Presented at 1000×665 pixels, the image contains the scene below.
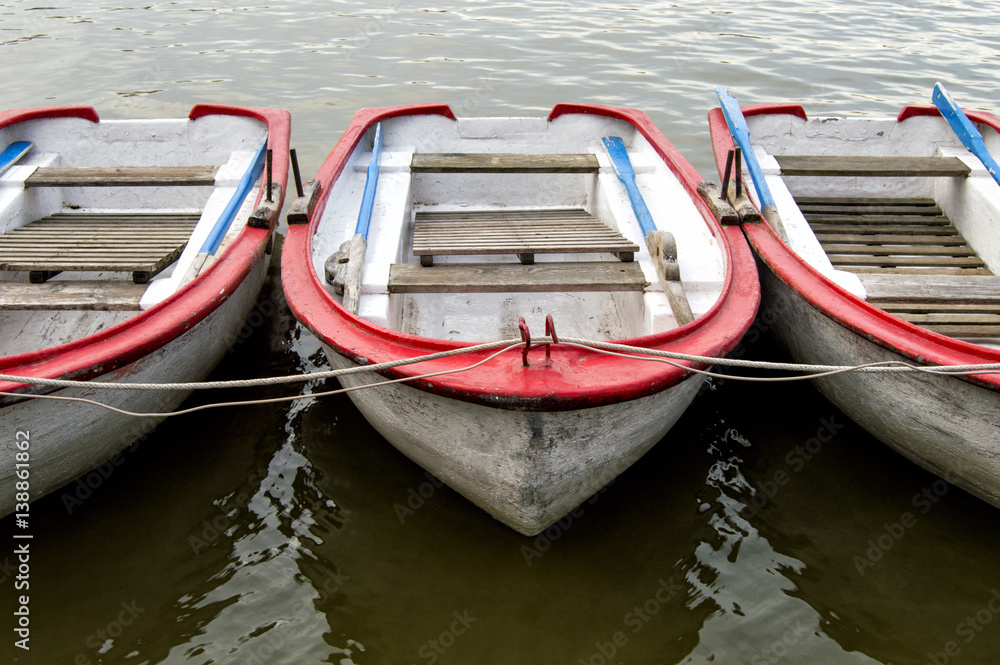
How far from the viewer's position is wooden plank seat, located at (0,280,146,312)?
3652mm

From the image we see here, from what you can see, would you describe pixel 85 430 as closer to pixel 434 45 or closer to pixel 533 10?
pixel 434 45

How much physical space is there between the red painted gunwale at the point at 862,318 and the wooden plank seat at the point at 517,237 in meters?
0.76

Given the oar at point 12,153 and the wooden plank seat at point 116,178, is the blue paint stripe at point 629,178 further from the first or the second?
the oar at point 12,153

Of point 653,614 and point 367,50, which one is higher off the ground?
point 367,50

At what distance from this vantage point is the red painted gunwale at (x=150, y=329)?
2.86 meters

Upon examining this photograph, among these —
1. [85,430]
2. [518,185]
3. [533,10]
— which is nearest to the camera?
[85,430]

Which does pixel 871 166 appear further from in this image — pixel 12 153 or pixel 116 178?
pixel 12 153

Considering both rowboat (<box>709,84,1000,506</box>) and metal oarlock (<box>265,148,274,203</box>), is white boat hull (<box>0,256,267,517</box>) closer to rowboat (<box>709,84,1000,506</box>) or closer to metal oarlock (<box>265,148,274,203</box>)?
metal oarlock (<box>265,148,274,203</box>)

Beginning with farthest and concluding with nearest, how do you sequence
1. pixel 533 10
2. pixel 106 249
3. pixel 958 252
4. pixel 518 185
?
1. pixel 533 10
2. pixel 518 185
3. pixel 958 252
4. pixel 106 249

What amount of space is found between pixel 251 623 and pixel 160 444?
4.24 ft

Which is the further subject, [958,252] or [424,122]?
[424,122]

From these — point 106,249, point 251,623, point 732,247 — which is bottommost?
point 251,623

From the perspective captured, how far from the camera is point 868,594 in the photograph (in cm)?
313

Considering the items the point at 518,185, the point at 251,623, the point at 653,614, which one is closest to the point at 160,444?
the point at 251,623
